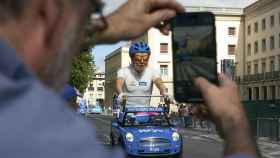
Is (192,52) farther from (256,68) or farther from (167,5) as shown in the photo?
(256,68)

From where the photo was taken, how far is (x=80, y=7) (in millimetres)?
1014

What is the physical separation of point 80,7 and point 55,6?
76 millimetres

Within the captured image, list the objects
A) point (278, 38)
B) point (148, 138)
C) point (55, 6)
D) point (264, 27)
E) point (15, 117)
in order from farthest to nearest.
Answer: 1. point (264, 27)
2. point (278, 38)
3. point (148, 138)
4. point (55, 6)
5. point (15, 117)

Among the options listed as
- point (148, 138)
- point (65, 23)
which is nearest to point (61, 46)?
point (65, 23)

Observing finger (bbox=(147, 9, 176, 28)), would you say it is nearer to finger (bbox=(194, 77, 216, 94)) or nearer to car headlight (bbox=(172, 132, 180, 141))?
finger (bbox=(194, 77, 216, 94))

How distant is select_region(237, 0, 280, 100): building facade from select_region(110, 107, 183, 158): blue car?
62.5m

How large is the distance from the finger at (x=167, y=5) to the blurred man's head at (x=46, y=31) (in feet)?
3.10

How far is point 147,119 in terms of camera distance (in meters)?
14.8

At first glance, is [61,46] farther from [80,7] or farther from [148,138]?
[148,138]

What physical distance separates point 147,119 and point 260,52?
2791 inches

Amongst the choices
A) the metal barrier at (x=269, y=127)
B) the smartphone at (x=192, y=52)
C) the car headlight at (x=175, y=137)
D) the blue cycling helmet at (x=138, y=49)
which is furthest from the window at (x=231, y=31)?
the smartphone at (x=192, y=52)

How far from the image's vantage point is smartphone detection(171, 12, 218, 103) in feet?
5.86

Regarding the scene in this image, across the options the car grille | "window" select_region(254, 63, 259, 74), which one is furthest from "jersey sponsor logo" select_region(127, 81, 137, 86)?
"window" select_region(254, 63, 259, 74)

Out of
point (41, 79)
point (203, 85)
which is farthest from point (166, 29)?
point (41, 79)
